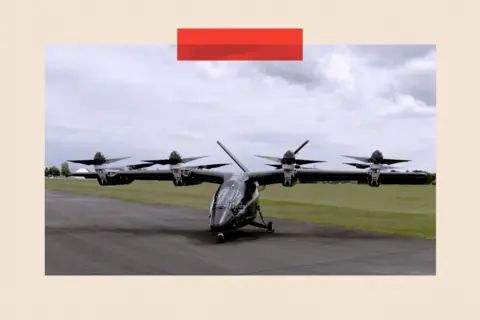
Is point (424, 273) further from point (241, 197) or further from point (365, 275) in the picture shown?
point (241, 197)

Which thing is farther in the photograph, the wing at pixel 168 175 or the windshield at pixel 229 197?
the wing at pixel 168 175

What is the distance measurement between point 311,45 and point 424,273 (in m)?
9.86

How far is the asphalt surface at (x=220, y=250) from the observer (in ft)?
54.7

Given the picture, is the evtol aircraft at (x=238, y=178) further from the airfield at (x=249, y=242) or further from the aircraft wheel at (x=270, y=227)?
the airfield at (x=249, y=242)

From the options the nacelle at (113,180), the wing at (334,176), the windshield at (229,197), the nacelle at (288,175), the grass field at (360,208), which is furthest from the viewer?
the grass field at (360,208)

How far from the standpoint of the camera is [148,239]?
2344 centimetres

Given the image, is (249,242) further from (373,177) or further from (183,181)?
(373,177)

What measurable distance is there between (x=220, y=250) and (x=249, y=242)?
2.92 meters

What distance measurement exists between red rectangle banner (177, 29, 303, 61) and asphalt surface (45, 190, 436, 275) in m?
8.57

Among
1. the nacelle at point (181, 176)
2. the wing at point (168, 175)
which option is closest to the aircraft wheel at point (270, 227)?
the wing at point (168, 175)

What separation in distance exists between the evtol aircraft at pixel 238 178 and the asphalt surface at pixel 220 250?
1452 mm

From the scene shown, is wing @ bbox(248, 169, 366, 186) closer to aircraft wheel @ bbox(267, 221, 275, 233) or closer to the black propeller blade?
aircraft wheel @ bbox(267, 221, 275, 233)

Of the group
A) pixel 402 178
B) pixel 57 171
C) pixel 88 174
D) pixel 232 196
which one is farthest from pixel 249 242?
pixel 88 174

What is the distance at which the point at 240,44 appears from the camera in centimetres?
1730
